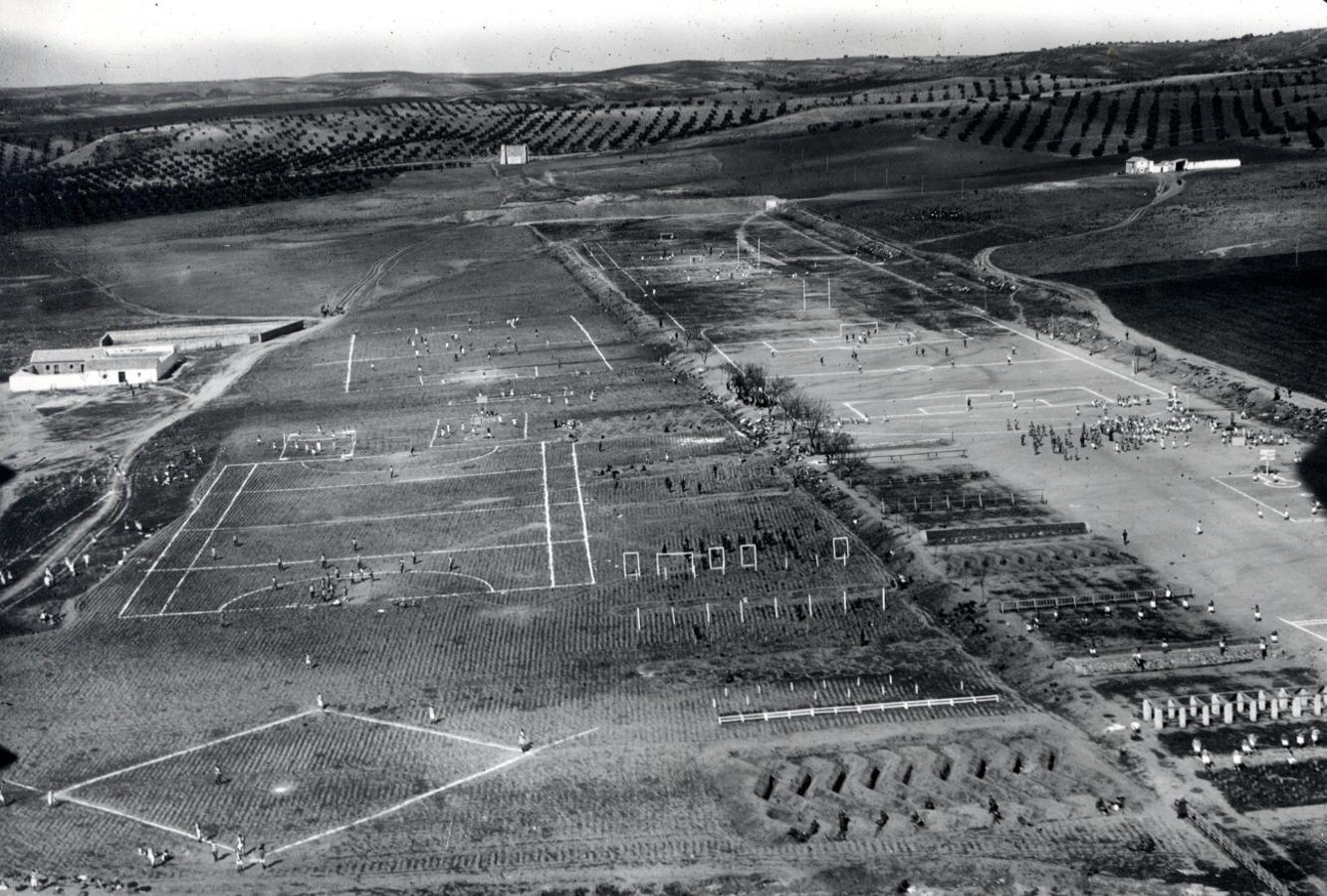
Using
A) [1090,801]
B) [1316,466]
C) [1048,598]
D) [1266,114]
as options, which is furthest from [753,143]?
[1090,801]

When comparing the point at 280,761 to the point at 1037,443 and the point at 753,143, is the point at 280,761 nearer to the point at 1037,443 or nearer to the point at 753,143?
the point at 1037,443

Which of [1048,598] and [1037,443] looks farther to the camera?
[1037,443]

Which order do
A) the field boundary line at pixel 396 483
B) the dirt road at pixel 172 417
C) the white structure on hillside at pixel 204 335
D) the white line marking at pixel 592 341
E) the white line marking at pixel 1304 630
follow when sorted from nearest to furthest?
the white line marking at pixel 1304 630 < the dirt road at pixel 172 417 < the field boundary line at pixel 396 483 < the white line marking at pixel 592 341 < the white structure on hillside at pixel 204 335

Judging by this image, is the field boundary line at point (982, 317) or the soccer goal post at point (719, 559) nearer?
the soccer goal post at point (719, 559)

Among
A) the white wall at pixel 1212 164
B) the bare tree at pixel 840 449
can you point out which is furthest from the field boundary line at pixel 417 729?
the white wall at pixel 1212 164

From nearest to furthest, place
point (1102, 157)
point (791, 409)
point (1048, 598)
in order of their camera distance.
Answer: point (1048, 598), point (791, 409), point (1102, 157)

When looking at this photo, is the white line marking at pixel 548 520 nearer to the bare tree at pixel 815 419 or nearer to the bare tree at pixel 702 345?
the bare tree at pixel 815 419

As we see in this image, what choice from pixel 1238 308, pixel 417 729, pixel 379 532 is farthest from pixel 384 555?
pixel 1238 308
